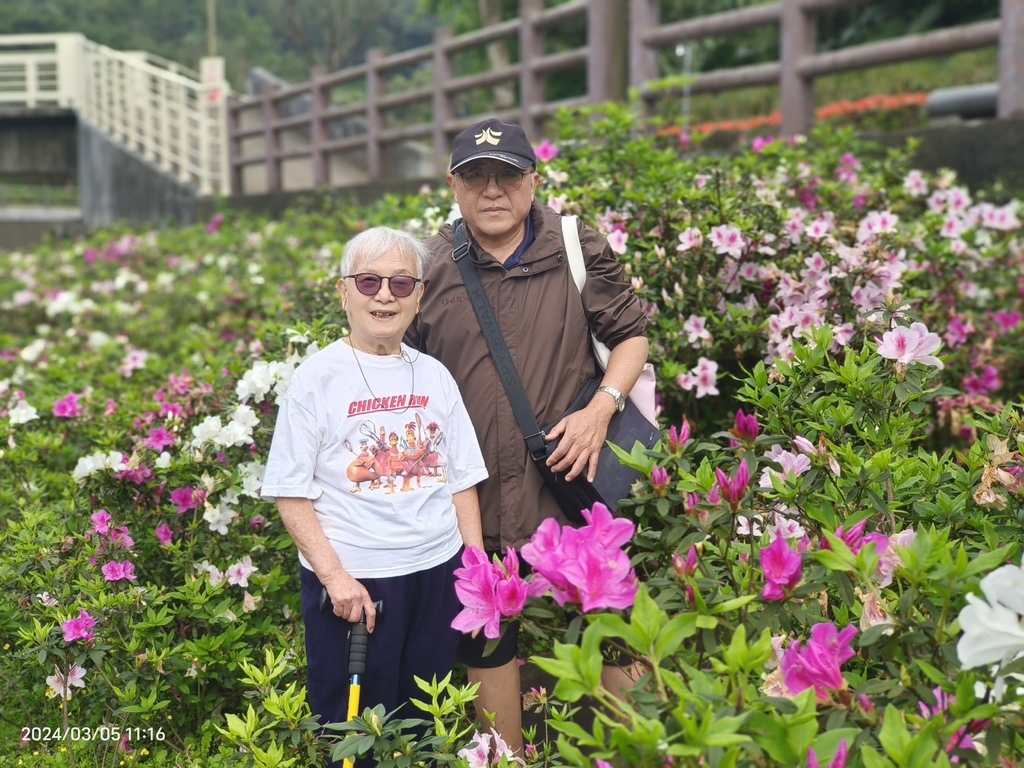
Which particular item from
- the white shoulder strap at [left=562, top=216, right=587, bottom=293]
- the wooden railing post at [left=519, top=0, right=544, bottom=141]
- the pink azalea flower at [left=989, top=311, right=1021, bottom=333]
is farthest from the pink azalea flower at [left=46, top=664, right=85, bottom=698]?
the wooden railing post at [left=519, top=0, right=544, bottom=141]

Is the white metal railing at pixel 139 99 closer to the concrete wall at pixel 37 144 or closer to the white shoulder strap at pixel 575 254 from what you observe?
the concrete wall at pixel 37 144

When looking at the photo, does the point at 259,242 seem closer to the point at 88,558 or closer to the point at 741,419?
the point at 88,558

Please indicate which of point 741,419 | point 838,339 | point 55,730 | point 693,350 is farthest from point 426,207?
point 741,419

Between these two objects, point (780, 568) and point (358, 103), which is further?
point (358, 103)

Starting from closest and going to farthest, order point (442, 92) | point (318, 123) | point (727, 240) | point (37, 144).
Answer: point (727, 240)
point (442, 92)
point (318, 123)
point (37, 144)

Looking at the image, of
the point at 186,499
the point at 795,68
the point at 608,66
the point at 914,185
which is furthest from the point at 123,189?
the point at 186,499

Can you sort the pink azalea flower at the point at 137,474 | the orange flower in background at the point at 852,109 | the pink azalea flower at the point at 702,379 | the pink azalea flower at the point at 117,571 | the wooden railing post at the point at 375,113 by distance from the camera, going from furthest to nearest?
the wooden railing post at the point at 375,113
the orange flower in background at the point at 852,109
the pink azalea flower at the point at 702,379
the pink azalea flower at the point at 137,474
the pink azalea flower at the point at 117,571

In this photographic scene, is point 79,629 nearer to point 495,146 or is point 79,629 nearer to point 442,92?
point 495,146

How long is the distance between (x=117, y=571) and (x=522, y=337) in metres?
1.35

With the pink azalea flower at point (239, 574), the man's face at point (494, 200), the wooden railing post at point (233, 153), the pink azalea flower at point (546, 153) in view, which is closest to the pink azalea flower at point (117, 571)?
the pink azalea flower at point (239, 574)

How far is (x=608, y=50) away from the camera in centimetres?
905

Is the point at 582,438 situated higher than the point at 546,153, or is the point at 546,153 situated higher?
the point at 546,153
